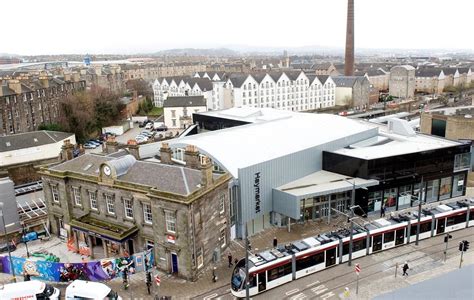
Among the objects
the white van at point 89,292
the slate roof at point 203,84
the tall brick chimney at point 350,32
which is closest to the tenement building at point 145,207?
the white van at point 89,292

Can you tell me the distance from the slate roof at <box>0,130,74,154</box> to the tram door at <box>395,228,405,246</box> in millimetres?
Answer: 52678

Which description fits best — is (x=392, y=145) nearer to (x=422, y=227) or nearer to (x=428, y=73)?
(x=422, y=227)

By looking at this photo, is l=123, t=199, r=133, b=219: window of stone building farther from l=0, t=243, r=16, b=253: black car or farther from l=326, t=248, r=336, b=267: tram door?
l=326, t=248, r=336, b=267: tram door

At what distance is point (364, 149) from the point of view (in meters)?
47.4

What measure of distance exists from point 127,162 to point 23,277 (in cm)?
1202

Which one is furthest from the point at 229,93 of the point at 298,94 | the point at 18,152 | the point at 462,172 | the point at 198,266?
the point at 198,266

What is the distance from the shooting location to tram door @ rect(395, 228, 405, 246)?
34625 mm

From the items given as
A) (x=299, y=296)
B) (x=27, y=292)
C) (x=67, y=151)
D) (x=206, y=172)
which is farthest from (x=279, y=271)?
(x=67, y=151)

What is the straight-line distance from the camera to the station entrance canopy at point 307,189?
38750 millimetres

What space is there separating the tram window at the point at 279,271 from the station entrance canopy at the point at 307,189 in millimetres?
9557

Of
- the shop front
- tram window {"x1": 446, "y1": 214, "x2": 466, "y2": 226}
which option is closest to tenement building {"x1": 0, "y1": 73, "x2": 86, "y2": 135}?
the shop front

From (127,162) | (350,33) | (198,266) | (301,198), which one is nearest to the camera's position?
(198,266)

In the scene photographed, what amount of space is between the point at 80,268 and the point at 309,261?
57.1 feet

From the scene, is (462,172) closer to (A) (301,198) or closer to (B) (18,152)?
(A) (301,198)
